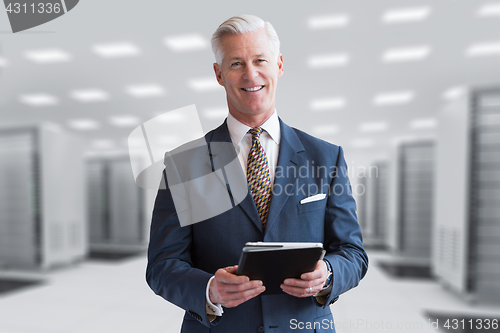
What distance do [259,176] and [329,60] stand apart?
22.1 feet

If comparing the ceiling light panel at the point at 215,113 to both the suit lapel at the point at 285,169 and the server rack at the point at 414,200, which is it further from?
the suit lapel at the point at 285,169

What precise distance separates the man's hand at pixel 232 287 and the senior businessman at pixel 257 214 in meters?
0.15

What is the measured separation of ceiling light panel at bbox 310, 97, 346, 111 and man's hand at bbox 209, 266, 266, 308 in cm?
920

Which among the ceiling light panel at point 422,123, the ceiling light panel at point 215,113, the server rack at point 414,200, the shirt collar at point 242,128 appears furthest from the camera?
the ceiling light panel at point 422,123

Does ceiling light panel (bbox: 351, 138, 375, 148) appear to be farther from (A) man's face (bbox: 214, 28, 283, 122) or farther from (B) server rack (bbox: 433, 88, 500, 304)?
(A) man's face (bbox: 214, 28, 283, 122)

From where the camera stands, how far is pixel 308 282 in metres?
1.01

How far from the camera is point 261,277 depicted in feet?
3.40

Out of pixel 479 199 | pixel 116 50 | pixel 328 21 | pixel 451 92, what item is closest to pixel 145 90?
pixel 116 50

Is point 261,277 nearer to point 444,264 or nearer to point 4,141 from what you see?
→ point 444,264

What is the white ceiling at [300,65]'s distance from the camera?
5727 millimetres

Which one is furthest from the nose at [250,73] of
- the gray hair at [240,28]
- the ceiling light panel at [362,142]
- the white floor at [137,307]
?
the ceiling light panel at [362,142]

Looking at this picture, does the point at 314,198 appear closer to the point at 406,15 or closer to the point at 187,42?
the point at 406,15

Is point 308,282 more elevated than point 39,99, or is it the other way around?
point 39,99

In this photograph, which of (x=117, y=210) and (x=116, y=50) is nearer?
(x=116, y=50)
